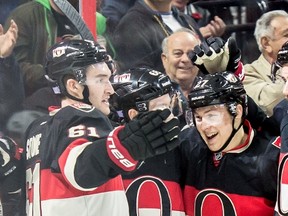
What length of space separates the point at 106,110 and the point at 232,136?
0.33 metres

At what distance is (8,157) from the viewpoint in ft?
7.47

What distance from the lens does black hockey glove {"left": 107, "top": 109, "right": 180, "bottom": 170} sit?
1.84m

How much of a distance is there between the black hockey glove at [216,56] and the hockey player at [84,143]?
10.1 inches

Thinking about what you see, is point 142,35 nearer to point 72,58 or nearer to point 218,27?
point 218,27

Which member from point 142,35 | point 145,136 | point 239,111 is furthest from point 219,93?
point 142,35

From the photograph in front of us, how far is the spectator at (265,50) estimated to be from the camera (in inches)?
97.6

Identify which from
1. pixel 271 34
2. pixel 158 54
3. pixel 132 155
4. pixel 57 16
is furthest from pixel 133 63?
pixel 132 155

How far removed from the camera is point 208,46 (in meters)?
2.27

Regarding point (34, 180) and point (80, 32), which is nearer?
point (34, 180)

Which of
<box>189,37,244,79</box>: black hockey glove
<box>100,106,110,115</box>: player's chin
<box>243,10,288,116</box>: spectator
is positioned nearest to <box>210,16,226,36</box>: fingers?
<box>243,10,288,116</box>: spectator

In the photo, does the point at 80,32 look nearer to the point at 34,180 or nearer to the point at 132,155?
the point at 34,180

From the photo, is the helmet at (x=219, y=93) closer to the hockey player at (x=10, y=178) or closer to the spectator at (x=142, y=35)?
the spectator at (x=142, y=35)

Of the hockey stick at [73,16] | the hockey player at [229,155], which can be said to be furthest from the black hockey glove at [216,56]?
the hockey stick at [73,16]

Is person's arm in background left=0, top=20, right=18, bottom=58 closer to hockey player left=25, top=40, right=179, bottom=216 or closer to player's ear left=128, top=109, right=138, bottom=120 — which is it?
hockey player left=25, top=40, right=179, bottom=216
